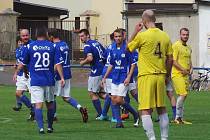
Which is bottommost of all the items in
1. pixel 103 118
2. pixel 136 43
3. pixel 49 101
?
pixel 103 118

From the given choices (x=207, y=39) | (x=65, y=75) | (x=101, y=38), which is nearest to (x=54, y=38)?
(x=65, y=75)

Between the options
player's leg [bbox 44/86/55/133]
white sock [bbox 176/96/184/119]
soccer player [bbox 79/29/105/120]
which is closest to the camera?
player's leg [bbox 44/86/55/133]

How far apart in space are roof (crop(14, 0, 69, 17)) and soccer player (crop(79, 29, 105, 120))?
3756 centimetres

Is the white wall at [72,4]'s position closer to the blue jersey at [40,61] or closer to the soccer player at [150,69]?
the blue jersey at [40,61]

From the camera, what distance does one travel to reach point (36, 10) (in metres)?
56.2

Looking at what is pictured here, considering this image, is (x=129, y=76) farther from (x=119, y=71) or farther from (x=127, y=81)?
(x=119, y=71)

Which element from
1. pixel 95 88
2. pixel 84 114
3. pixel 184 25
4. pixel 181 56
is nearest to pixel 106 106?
pixel 95 88

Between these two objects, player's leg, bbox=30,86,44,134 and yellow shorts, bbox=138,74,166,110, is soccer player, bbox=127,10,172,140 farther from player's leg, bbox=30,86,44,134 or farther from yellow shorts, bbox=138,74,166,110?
player's leg, bbox=30,86,44,134

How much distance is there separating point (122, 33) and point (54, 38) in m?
1.73

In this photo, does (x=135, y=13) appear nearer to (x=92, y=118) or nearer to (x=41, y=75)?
(x=92, y=118)

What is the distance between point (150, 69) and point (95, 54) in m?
6.02

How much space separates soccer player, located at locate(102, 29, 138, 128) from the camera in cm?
1664

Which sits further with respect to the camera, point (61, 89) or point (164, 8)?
point (164, 8)

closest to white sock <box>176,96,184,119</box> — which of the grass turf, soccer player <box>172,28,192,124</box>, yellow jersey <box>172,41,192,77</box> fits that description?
soccer player <box>172,28,192,124</box>
